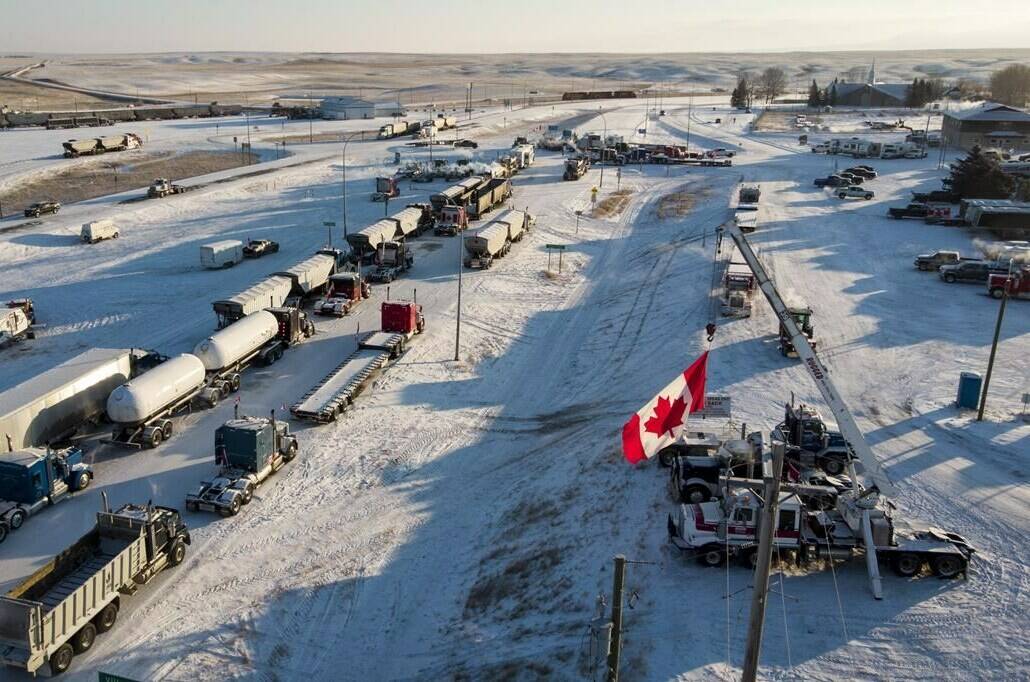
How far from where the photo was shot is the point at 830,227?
199 ft

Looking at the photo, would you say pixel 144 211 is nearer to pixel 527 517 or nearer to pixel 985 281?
pixel 527 517

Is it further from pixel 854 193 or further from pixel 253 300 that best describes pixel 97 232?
pixel 854 193

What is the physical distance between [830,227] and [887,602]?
45.3m

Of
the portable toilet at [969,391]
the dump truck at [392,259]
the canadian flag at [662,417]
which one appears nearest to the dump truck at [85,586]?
the canadian flag at [662,417]

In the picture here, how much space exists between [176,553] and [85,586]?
11.4ft

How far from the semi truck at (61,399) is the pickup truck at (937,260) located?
4188cm

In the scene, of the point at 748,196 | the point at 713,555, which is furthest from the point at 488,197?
the point at 713,555

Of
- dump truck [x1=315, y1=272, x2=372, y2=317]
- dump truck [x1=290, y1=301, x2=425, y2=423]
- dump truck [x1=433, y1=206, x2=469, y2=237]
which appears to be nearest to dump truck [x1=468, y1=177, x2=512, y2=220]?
dump truck [x1=433, y1=206, x2=469, y2=237]

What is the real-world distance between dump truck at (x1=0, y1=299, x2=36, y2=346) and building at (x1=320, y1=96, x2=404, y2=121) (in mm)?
105909

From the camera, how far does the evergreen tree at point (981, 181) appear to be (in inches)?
2697

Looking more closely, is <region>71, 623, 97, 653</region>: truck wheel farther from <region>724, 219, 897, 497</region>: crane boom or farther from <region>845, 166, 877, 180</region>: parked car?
<region>845, 166, 877, 180</region>: parked car

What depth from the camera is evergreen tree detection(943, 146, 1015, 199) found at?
68.5 meters

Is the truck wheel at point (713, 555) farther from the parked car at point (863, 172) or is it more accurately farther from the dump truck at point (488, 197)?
the parked car at point (863, 172)

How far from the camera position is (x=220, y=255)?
50.1m
